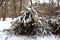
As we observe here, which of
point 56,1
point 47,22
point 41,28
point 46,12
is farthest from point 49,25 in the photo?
point 56,1

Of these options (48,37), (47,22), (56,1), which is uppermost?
(56,1)

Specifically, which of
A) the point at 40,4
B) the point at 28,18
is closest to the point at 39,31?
the point at 28,18

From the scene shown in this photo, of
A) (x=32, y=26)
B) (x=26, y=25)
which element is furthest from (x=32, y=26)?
(x=26, y=25)

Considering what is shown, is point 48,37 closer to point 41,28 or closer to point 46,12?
point 41,28

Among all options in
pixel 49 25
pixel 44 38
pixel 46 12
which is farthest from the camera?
pixel 46 12

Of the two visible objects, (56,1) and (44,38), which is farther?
(56,1)

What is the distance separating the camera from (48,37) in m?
3.33

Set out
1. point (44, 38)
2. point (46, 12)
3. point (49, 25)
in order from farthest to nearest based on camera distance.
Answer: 1. point (46, 12)
2. point (49, 25)
3. point (44, 38)

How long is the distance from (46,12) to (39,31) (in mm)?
1795

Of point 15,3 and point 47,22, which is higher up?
point 15,3

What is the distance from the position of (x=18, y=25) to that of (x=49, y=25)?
0.76 meters

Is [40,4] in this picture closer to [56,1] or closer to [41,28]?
[56,1]

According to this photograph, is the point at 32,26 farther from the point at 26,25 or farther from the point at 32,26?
the point at 26,25

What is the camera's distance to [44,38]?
10.7 ft
